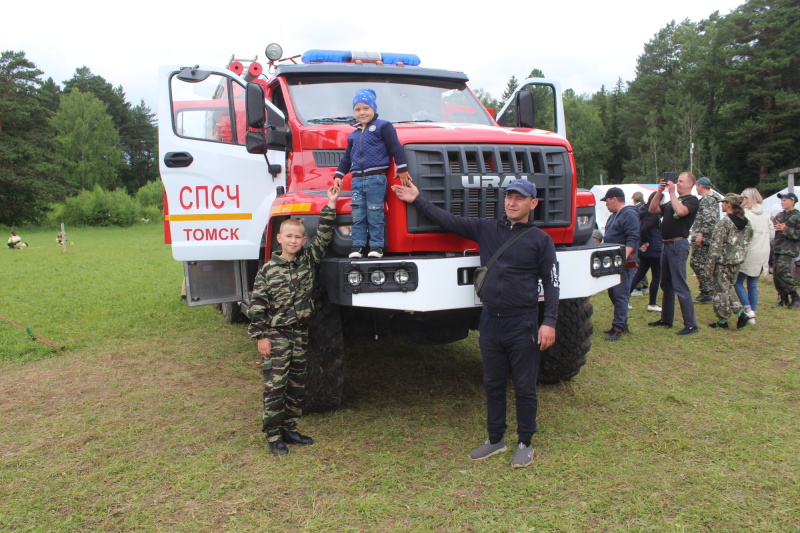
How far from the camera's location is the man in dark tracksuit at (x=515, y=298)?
11.7ft

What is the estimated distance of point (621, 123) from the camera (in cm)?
6406

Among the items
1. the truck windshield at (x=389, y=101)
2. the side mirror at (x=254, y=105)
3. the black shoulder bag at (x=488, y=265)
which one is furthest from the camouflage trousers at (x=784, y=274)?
the side mirror at (x=254, y=105)

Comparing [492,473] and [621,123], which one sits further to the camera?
[621,123]

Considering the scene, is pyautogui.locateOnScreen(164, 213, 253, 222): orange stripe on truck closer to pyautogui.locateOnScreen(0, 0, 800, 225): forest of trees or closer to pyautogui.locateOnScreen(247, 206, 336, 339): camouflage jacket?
pyautogui.locateOnScreen(247, 206, 336, 339): camouflage jacket

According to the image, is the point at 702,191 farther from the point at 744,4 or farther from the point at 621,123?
the point at 621,123

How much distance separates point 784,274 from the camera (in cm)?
860

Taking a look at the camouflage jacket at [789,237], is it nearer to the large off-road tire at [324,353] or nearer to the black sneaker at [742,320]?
the black sneaker at [742,320]

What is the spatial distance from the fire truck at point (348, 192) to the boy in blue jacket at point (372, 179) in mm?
94

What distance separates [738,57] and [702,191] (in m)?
43.4

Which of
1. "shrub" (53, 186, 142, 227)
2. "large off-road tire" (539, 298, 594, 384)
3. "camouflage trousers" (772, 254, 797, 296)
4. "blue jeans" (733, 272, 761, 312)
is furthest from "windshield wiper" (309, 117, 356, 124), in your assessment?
"shrub" (53, 186, 142, 227)

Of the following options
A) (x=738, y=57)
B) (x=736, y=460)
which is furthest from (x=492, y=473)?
(x=738, y=57)

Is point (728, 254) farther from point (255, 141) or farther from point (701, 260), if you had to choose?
point (255, 141)

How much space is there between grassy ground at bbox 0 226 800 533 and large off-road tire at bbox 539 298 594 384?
0.49 ft

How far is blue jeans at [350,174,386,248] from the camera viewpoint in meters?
3.79
